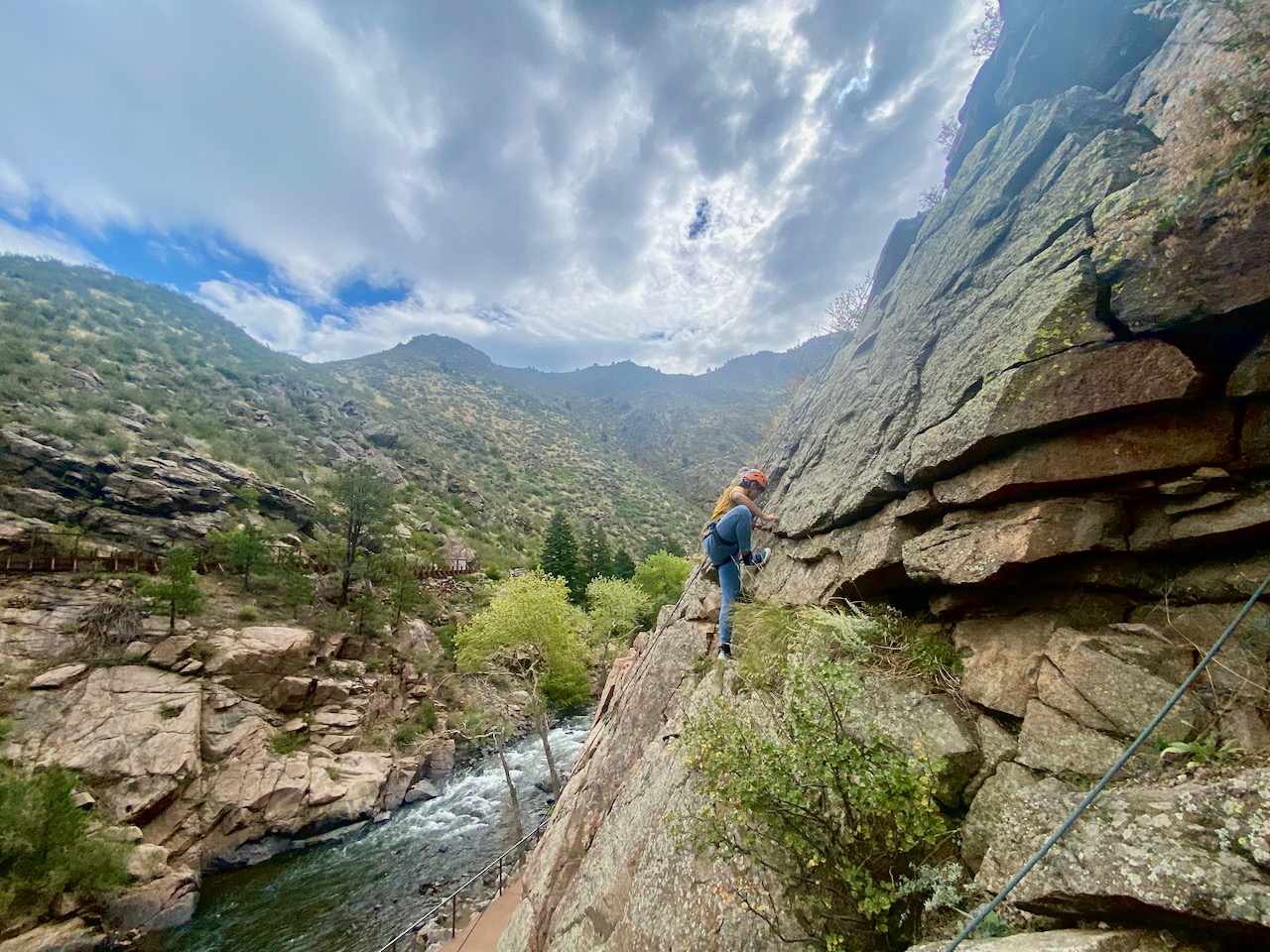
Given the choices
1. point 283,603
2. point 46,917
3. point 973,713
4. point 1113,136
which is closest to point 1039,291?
point 1113,136

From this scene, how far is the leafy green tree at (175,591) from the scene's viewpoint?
61.1 feet

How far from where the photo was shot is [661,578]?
38.6 metres

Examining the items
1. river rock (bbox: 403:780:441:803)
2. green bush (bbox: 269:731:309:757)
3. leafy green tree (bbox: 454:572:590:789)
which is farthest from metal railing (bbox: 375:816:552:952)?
green bush (bbox: 269:731:309:757)

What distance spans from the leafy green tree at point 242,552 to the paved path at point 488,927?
19.8 meters

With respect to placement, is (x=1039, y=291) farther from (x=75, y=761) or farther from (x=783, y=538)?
(x=75, y=761)

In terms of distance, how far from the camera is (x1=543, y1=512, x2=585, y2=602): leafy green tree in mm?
38822

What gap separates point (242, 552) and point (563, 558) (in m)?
21.4

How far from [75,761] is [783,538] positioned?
21172 millimetres

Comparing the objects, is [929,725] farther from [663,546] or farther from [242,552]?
[663,546]

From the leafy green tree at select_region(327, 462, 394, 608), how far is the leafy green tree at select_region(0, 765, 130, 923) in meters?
16.1

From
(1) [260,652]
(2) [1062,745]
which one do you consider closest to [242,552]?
(1) [260,652]

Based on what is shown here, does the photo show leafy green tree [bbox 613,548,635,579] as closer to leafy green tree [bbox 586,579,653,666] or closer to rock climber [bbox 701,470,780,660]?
leafy green tree [bbox 586,579,653,666]

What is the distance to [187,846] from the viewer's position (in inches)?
559

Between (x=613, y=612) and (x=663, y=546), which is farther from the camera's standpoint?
(x=663, y=546)
